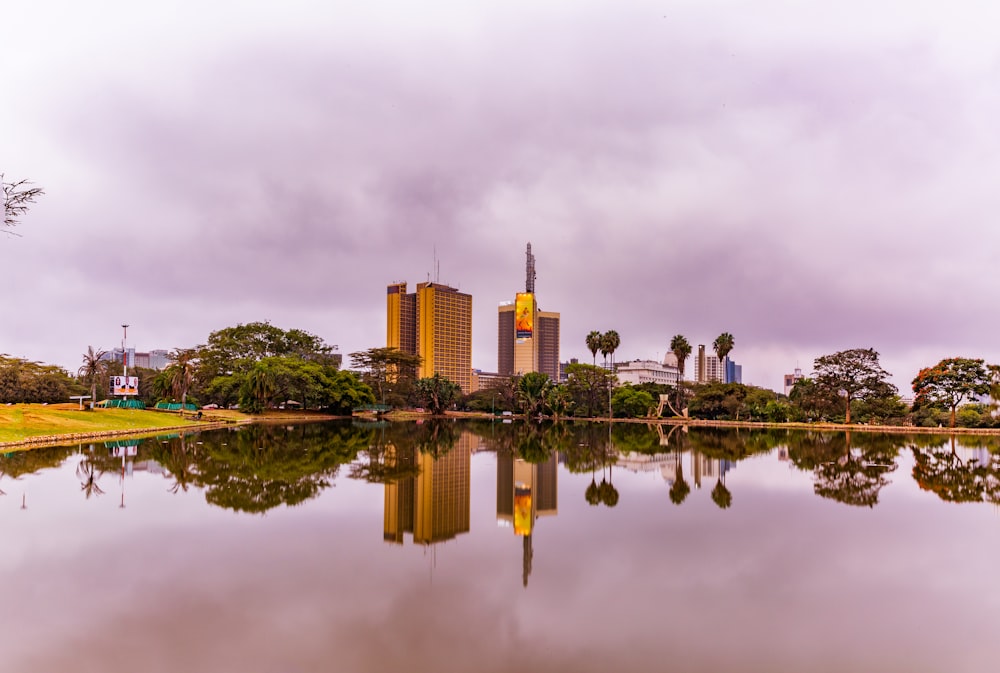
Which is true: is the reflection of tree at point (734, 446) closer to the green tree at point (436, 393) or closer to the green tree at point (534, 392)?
the green tree at point (534, 392)

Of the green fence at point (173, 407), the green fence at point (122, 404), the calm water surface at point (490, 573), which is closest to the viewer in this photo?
the calm water surface at point (490, 573)

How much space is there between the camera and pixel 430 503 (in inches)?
681

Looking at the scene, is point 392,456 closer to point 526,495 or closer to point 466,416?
point 526,495

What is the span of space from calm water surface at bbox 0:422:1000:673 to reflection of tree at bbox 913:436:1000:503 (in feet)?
0.98

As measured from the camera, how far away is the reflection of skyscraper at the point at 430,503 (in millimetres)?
13797

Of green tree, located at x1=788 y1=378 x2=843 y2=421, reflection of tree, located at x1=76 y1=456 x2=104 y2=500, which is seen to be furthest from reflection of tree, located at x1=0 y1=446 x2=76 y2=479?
green tree, located at x1=788 y1=378 x2=843 y2=421

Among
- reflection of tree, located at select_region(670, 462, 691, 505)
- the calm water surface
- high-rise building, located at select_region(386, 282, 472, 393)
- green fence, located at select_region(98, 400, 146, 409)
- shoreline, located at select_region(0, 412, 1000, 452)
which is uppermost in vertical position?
high-rise building, located at select_region(386, 282, 472, 393)

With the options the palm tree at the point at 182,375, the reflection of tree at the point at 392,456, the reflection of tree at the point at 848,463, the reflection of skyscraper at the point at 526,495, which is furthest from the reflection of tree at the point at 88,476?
the palm tree at the point at 182,375

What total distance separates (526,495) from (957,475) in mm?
18995

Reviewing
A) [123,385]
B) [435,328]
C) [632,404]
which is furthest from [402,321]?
[123,385]

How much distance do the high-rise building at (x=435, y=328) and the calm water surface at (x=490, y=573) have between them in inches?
6447

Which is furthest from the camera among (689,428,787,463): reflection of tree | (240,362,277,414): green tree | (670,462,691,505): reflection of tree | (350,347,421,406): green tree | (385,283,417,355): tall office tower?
(385,283,417,355): tall office tower

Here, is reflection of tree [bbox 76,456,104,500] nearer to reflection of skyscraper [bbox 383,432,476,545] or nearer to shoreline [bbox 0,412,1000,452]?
shoreline [bbox 0,412,1000,452]

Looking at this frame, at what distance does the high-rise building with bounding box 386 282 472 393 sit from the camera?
186125 millimetres
